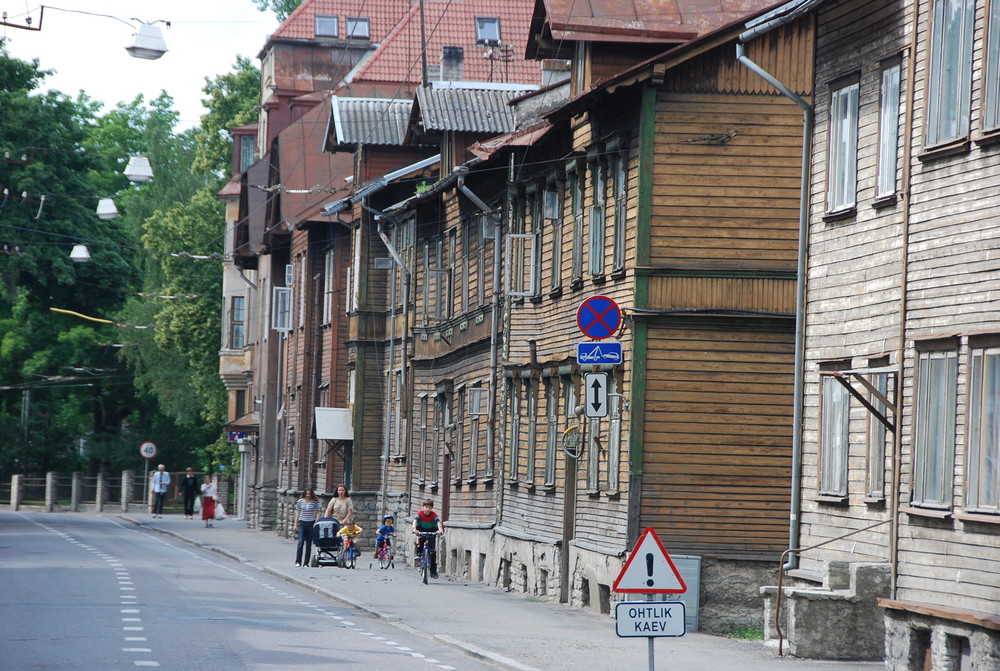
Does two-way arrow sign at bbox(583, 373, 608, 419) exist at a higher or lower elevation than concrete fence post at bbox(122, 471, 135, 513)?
higher

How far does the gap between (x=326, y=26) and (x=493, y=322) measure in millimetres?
31890

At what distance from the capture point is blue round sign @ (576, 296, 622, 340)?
2025cm

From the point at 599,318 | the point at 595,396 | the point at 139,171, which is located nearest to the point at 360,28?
the point at 139,171

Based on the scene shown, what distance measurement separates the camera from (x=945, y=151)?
1664cm

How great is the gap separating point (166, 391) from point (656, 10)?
5404 cm

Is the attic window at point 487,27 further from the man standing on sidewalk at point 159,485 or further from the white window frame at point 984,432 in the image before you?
the white window frame at point 984,432

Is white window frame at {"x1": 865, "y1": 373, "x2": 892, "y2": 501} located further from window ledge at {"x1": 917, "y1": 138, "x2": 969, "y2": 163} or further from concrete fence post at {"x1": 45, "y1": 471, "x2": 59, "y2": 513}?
concrete fence post at {"x1": 45, "y1": 471, "x2": 59, "y2": 513}

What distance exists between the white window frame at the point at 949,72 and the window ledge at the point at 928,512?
11.5 ft

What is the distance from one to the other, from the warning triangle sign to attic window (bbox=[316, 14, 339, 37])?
165 ft

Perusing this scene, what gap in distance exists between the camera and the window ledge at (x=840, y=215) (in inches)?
758

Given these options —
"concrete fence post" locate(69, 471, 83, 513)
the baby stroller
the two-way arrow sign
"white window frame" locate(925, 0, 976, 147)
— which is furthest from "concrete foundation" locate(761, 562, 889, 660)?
"concrete fence post" locate(69, 471, 83, 513)

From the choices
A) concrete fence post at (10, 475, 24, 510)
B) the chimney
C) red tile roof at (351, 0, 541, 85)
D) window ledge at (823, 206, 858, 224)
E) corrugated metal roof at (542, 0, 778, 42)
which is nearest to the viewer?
window ledge at (823, 206, 858, 224)

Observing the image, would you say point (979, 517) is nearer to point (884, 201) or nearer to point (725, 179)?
point (884, 201)

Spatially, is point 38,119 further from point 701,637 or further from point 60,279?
point 701,637
